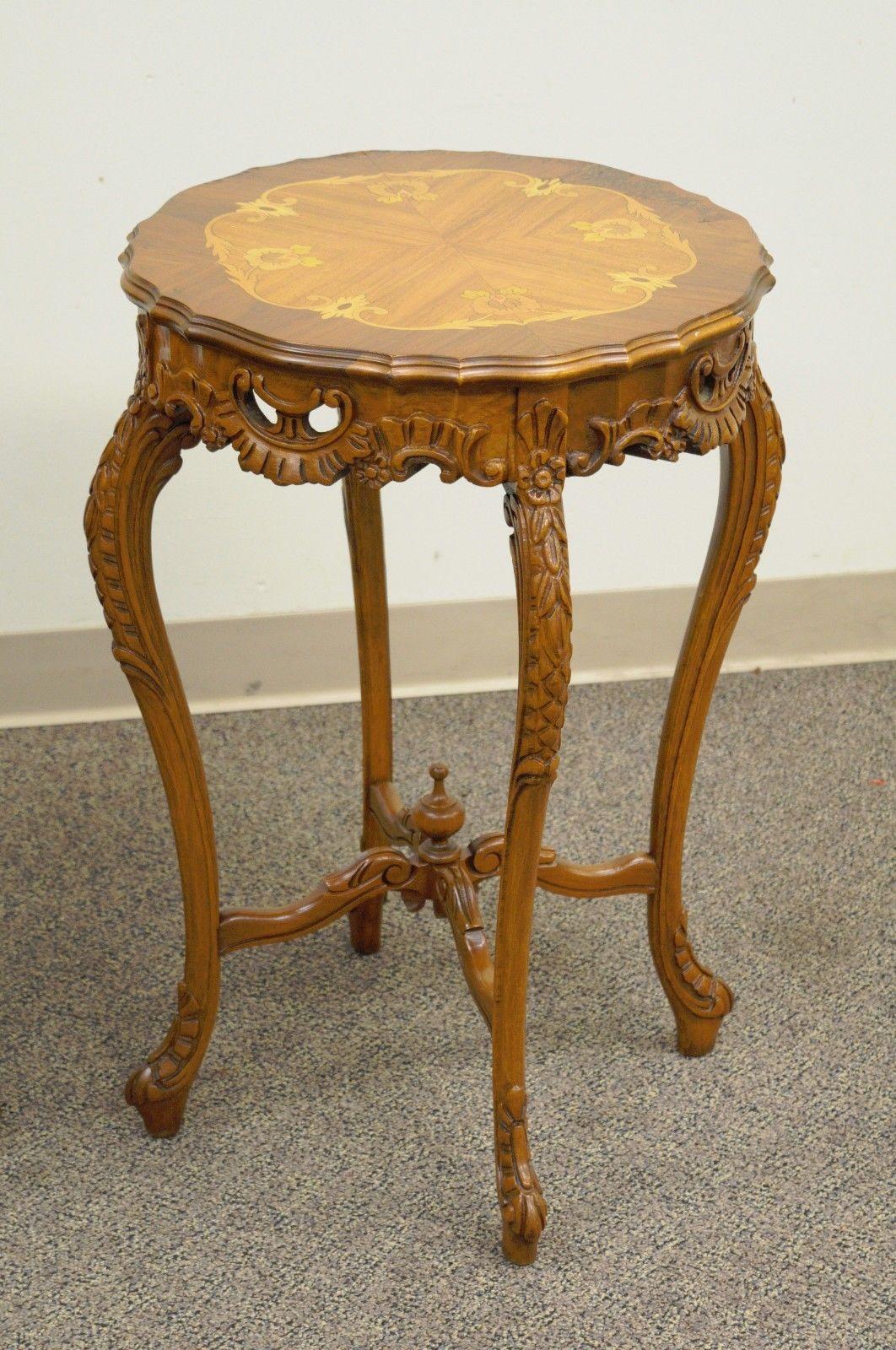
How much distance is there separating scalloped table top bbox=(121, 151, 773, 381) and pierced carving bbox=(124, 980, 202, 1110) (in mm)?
774

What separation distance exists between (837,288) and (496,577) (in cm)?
73

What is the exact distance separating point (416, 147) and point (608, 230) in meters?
0.88

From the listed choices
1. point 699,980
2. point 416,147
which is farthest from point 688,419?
point 416,147

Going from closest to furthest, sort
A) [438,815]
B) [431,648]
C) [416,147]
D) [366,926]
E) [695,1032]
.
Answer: [438,815], [695,1032], [366,926], [416,147], [431,648]

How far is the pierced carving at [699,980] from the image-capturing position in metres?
1.74

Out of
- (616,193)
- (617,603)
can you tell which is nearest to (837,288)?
(617,603)

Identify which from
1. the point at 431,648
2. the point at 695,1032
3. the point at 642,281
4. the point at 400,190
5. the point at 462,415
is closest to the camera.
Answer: the point at 462,415

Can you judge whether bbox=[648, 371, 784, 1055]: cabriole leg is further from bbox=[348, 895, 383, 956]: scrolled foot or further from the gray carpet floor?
bbox=[348, 895, 383, 956]: scrolled foot

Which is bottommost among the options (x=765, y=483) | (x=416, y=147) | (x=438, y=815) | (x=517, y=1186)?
(x=517, y=1186)

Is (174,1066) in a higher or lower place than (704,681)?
lower

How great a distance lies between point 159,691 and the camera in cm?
149

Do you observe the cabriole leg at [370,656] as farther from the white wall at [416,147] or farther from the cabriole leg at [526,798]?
the white wall at [416,147]

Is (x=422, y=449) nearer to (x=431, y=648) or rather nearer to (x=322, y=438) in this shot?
(x=322, y=438)

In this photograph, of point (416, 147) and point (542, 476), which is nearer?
point (542, 476)
